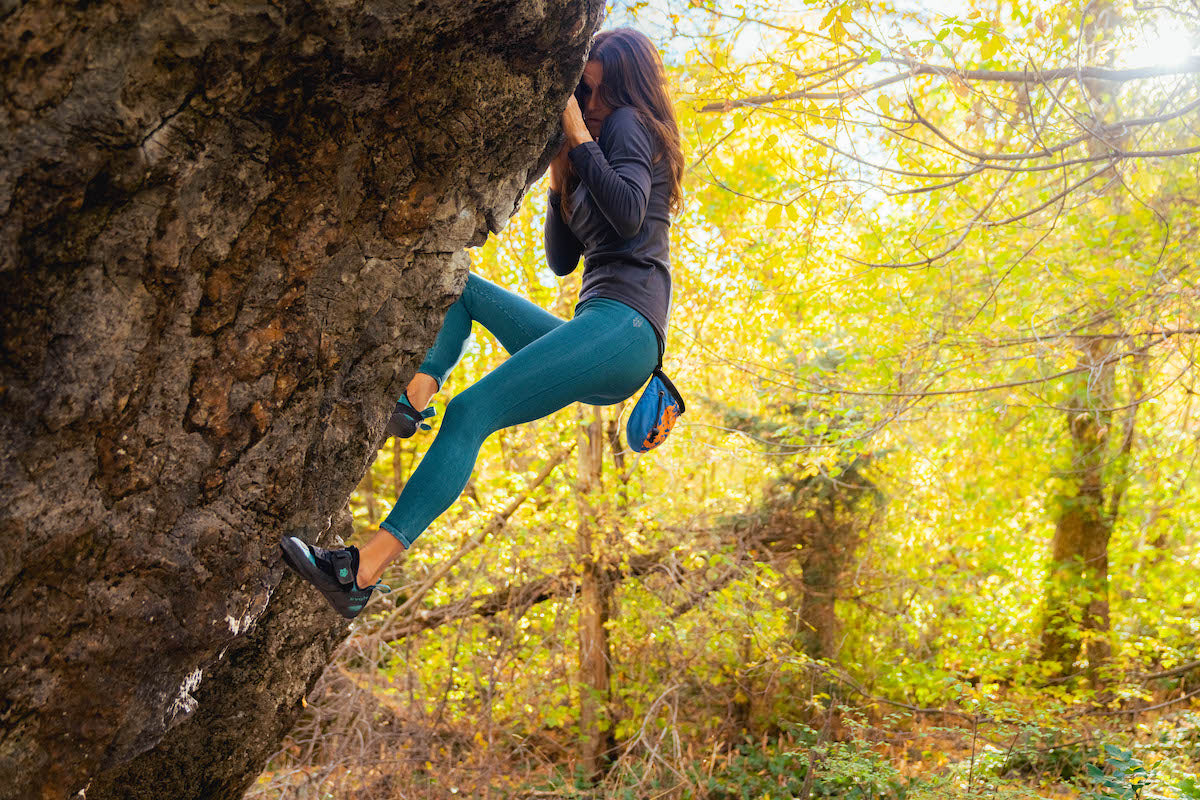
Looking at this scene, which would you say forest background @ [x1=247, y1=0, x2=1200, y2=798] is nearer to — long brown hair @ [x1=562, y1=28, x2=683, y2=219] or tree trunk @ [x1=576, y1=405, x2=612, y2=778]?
tree trunk @ [x1=576, y1=405, x2=612, y2=778]

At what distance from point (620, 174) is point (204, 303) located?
1206mm

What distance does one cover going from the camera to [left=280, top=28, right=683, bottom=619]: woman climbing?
2348mm

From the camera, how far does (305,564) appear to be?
2236mm

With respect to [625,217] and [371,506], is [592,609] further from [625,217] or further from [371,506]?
[625,217]

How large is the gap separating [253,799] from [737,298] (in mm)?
5309

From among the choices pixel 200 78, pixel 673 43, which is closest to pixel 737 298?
pixel 673 43

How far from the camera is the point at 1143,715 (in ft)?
25.7

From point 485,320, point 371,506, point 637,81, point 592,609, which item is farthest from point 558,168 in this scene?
point 371,506

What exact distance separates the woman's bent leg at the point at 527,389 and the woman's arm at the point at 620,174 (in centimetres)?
27

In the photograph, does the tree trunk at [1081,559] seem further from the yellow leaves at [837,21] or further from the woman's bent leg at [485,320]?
the woman's bent leg at [485,320]

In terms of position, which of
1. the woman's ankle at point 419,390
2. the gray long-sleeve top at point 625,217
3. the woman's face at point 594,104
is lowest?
the woman's ankle at point 419,390

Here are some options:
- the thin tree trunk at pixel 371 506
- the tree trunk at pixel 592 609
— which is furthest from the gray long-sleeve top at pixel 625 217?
the thin tree trunk at pixel 371 506

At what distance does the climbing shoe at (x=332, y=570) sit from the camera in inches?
88.0

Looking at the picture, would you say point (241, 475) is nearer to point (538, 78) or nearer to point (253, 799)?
point (538, 78)
